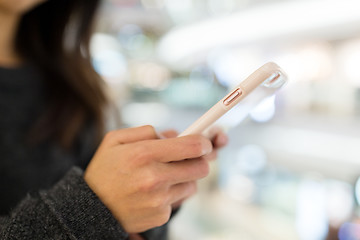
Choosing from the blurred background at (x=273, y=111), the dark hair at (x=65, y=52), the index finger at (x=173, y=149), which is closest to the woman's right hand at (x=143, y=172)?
the index finger at (x=173, y=149)

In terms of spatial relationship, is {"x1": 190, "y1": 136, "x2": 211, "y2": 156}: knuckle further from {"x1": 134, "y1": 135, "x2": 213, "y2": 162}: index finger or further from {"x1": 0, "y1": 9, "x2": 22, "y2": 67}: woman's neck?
{"x1": 0, "y1": 9, "x2": 22, "y2": 67}: woman's neck

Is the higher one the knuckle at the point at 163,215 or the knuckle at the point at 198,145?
the knuckle at the point at 198,145

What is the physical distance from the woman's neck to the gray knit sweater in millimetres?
47

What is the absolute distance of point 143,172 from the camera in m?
0.28

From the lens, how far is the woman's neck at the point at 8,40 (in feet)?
2.01

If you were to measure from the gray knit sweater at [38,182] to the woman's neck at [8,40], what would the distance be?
0.05 metres

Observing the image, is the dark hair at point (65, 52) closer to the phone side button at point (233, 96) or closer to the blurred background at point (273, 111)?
the blurred background at point (273, 111)

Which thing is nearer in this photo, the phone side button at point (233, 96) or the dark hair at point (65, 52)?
the phone side button at point (233, 96)

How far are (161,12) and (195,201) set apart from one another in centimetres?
74

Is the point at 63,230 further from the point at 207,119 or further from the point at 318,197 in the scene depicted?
the point at 318,197

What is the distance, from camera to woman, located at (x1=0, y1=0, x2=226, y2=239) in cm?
28

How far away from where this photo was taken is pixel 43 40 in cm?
72

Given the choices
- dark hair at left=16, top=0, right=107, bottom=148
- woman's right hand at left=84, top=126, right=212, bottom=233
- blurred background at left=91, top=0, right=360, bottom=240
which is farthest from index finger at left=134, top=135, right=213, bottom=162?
dark hair at left=16, top=0, right=107, bottom=148

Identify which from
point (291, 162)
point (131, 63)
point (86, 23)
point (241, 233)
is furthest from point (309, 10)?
point (131, 63)
